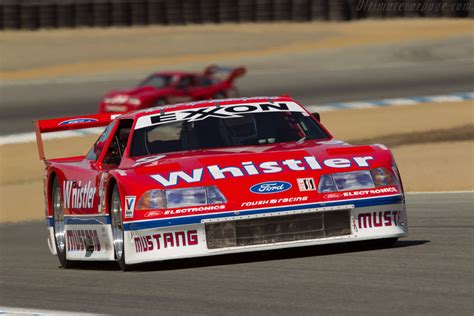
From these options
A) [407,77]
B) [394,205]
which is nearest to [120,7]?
[407,77]

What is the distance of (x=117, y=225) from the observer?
8.03 m

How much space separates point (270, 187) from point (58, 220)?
9.01 ft

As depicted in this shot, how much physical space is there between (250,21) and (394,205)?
116 ft

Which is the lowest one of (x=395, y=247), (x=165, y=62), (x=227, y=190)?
(x=165, y=62)

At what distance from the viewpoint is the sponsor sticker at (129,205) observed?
7555mm

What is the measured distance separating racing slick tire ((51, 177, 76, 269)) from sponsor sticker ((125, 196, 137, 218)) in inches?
66.5

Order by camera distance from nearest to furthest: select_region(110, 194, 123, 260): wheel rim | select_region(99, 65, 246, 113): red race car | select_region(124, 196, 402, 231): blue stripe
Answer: select_region(124, 196, 402, 231): blue stripe → select_region(110, 194, 123, 260): wheel rim → select_region(99, 65, 246, 113): red race car

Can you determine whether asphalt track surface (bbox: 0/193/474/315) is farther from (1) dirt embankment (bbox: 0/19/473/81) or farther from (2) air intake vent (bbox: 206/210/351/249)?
(1) dirt embankment (bbox: 0/19/473/81)

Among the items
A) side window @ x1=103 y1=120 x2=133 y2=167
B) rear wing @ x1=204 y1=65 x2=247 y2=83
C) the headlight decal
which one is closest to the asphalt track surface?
the headlight decal

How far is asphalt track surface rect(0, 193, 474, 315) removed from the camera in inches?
227

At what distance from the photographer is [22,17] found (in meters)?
42.2

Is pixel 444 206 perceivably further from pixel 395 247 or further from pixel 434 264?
pixel 434 264

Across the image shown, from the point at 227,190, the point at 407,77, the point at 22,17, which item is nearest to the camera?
the point at 227,190

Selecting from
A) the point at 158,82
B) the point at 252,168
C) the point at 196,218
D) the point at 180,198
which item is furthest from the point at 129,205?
the point at 158,82
